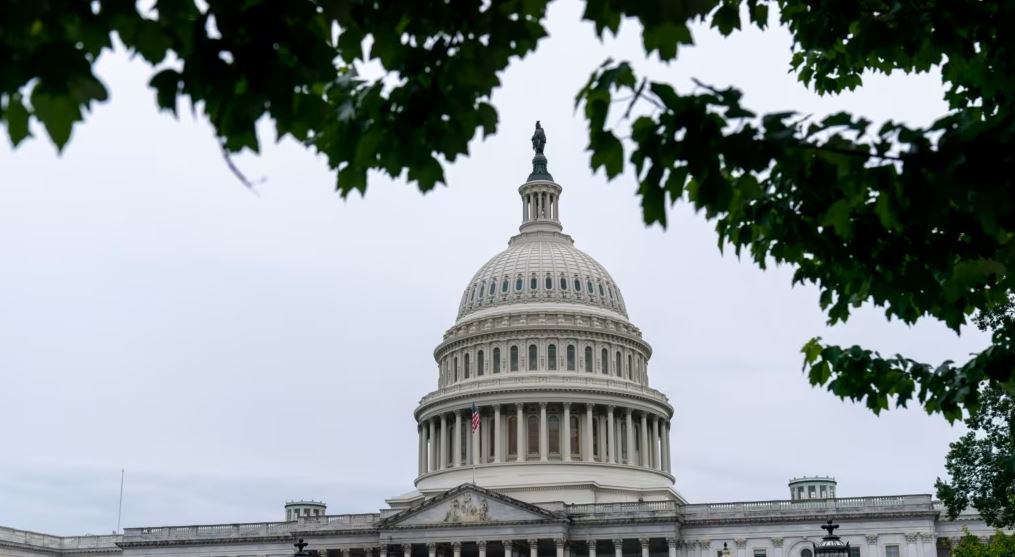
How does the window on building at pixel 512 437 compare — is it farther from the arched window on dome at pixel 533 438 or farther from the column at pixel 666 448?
the column at pixel 666 448

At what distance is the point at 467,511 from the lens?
95875 millimetres

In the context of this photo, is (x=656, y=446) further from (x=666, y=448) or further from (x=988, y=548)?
(x=988, y=548)

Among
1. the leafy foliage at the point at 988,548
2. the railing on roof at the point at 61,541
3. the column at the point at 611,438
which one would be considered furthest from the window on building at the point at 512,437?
the leafy foliage at the point at 988,548

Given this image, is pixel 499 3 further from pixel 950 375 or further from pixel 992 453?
pixel 992 453

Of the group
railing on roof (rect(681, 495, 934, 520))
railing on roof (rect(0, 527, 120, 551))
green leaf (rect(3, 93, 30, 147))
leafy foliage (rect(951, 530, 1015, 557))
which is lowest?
leafy foliage (rect(951, 530, 1015, 557))

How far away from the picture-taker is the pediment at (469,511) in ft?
311

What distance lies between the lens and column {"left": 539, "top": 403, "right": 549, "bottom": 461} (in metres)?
107

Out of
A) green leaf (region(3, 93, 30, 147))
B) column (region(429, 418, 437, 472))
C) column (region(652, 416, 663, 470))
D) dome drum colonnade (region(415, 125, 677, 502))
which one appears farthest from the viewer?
column (region(429, 418, 437, 472))

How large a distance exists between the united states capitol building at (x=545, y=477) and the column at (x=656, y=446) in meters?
0.15

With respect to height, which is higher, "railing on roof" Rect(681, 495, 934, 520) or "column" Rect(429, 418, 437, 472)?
"column" Rect(429, 418, 437, 472)

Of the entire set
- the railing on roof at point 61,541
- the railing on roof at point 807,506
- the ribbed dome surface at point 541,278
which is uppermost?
the ribbed dome surface at point 541,278

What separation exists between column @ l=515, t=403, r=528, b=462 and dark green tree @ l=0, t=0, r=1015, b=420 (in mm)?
97045

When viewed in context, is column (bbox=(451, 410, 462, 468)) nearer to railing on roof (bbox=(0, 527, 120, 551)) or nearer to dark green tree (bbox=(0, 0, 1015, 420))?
railing on roof (bbox=(0, 527, 120, 551))

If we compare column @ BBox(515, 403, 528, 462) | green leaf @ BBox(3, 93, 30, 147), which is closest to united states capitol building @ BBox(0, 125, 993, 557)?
column @ BBox(515, 403, 528, 462)
